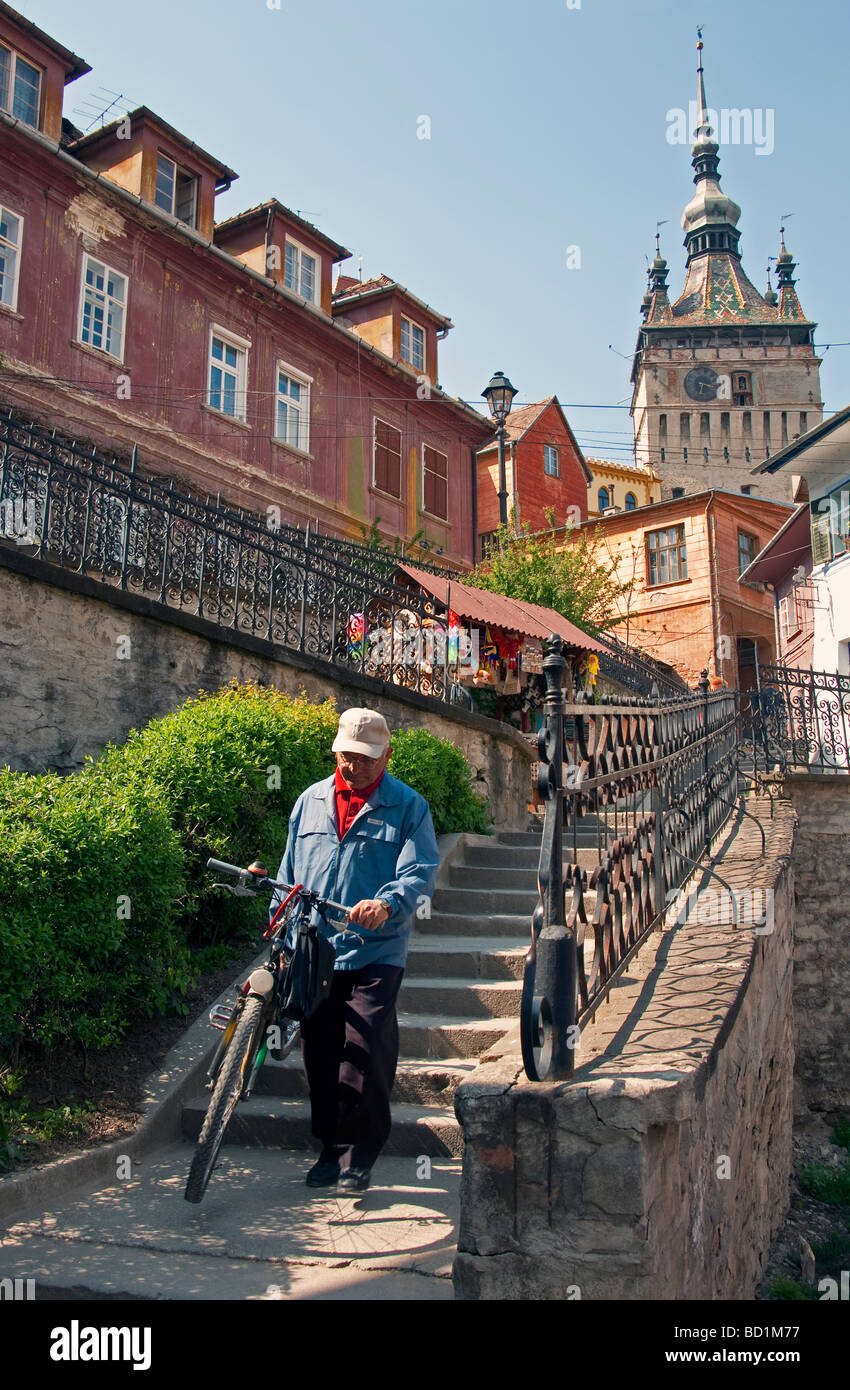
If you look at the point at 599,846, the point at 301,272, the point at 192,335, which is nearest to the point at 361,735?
the point at 599,846

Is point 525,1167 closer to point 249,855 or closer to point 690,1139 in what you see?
point 690,1139

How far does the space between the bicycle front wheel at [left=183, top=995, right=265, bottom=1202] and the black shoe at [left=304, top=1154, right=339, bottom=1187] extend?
0.43 metres

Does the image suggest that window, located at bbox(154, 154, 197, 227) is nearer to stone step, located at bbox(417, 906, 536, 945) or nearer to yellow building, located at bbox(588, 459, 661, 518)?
stone step, located at bbox(417, 906, 536, 945)

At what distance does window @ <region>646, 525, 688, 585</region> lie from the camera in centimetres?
3103

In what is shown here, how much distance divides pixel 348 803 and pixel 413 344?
837 inches

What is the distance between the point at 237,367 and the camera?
18.7 metres

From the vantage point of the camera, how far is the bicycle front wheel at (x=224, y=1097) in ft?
11.9

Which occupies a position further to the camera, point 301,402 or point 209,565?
point 301,402

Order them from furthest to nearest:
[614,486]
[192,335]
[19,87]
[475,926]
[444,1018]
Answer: [614,486]
[192,335]
[19,87]
[475,926]
[444,1018]

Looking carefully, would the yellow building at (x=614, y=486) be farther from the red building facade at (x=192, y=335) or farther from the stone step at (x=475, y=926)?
the stone step at (x=475, y=926)

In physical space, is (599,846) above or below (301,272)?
below

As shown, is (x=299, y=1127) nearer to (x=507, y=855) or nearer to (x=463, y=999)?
(x=463, y=999)

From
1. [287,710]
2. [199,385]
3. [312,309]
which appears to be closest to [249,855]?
[287,710]
